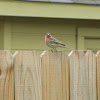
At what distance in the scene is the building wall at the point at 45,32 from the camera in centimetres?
566

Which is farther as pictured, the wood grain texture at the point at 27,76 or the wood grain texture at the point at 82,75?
the wood grain texture at the point at 82,75

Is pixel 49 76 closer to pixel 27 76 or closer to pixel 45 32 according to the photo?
pixel 27 76

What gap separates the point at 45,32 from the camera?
5.96 meters

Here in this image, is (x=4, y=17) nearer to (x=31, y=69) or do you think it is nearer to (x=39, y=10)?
(x=39, y=10)

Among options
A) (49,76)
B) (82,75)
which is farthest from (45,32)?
(49,76)

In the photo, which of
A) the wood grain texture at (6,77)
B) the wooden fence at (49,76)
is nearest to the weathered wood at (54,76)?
the wooden fence at (49,76)

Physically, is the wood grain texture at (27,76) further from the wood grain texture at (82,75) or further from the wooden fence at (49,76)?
the wood grain texture at (82,75)

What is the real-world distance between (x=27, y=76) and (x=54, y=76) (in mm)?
247

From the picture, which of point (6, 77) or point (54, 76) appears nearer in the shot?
point (6, 77)

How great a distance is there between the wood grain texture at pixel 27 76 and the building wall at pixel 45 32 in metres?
2.94

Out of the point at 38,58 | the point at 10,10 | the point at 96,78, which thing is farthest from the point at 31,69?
the point at 10,10

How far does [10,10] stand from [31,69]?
2.90 metres

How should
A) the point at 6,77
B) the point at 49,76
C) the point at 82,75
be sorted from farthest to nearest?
the point at 82,75
the point at 49,76
the point at 6,77

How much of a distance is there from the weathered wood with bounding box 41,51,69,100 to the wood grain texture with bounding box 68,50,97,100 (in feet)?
0.19
